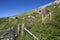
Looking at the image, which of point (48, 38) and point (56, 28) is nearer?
point (48, 38)

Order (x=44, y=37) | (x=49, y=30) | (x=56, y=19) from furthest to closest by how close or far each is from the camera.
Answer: (x=56, y=19)
(x=49, y=30)
(x=44, y=37)

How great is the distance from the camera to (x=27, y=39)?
14.6 m

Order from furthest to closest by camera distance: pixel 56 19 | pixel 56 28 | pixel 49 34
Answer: pixel 56 19, pixel 56 28, pixel 49 34

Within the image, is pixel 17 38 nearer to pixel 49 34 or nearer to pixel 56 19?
pixel 49 34

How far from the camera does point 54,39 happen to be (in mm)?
14789

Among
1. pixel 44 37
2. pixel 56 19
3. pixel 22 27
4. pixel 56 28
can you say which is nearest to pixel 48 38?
pixel 44 37

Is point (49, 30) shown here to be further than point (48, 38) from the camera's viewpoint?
Yes

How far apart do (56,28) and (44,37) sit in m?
3.87

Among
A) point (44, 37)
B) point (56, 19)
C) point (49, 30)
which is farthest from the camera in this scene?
point (56, 19)

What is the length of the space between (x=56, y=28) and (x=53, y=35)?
2193 millimetres

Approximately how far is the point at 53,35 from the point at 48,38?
1.41m

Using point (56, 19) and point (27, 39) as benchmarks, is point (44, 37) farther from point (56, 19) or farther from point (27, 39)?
point (56, 19)

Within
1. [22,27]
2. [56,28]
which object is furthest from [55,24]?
[22,27]

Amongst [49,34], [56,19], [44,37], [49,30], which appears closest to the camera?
[44,37]
